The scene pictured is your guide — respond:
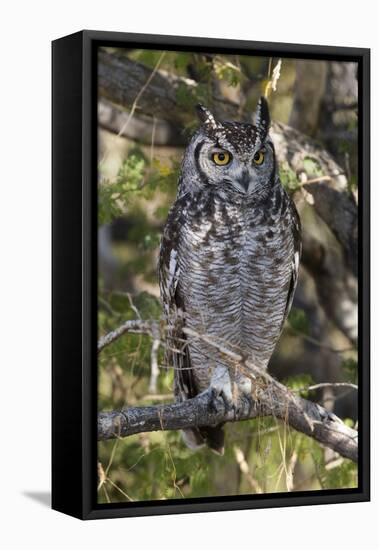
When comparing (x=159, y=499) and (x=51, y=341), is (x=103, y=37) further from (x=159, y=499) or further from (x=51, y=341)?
(x=159, y=499)

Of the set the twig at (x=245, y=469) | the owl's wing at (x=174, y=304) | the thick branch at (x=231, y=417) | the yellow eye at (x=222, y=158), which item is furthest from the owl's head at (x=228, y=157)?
the twig at (x=245, y=469)

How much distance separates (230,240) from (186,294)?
24 cm

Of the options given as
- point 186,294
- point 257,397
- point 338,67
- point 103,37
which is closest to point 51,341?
point 186,294

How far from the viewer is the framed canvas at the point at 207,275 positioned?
13.1ft

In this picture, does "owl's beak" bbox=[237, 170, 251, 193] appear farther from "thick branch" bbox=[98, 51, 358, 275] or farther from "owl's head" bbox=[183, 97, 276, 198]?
"thick branch" bbox=[98, 51, 358, 275]

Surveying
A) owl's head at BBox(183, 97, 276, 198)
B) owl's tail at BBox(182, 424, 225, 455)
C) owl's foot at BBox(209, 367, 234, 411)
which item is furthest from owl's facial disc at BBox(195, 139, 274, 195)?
owl's tail at BBox(182, 424, 225, 455)

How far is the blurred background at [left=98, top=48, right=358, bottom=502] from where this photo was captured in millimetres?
4047

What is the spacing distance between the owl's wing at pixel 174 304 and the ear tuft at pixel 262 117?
390 millimetres

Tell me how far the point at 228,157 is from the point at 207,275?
0.41 m

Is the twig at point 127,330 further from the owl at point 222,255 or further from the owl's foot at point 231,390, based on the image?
the owl's foot at point 231,390

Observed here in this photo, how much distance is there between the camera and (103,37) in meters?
3.97

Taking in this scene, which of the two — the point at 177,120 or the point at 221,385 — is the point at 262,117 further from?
the point at 221,385

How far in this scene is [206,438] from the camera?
4.29m

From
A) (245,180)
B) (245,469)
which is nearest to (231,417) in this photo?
(245,469)
